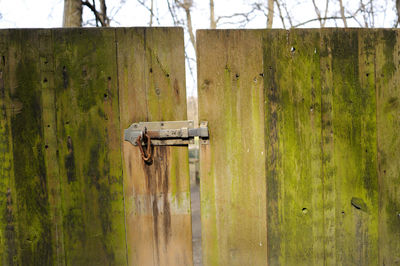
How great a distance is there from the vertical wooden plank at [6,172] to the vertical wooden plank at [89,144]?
225 millimetres

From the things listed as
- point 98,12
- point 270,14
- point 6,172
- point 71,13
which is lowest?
point 6,172

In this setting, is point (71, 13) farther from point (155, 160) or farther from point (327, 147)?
point (327, 147)

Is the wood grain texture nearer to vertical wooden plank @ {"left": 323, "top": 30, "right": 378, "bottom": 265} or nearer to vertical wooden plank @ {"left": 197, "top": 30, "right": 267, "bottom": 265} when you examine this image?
vertical wooden plank @ {"left": 323, "top": 30, "right": 378, "bottom": 265}

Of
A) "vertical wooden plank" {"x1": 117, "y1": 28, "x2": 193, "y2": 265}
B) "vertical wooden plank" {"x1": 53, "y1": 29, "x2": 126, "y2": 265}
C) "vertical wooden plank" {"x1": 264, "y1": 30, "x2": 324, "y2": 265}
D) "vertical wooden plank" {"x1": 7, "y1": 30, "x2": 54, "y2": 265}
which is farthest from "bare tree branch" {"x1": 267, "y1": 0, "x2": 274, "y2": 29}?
"vertical wooden plank" {"x1": 7, "y1": 30, "x2": 54, "y2": 265}

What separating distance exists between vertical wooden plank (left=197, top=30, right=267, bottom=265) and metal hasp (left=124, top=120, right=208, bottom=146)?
0.20 ft

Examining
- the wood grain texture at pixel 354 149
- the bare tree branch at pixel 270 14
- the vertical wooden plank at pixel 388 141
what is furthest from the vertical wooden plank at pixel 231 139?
the bare tree branch at pixel 270 14

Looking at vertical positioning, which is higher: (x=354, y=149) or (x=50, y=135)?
(x=50, y=135)

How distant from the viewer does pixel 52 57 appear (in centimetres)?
122

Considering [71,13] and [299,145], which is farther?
[71,13]

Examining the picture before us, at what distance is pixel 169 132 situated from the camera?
48.1 inches

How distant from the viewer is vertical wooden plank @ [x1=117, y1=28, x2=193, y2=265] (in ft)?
4.04

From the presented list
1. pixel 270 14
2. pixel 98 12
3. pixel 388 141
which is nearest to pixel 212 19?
pixel 270 14

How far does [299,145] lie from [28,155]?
4.26 ft

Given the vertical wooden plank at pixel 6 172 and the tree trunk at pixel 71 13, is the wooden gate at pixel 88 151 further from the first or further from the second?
the tree trunk at pixel 71 13
